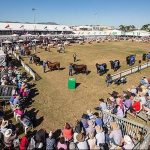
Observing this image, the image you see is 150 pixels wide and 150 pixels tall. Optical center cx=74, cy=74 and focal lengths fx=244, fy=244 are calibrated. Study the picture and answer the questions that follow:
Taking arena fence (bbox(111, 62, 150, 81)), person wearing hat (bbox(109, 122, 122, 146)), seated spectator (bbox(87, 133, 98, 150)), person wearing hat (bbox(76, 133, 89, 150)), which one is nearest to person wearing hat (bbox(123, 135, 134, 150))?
person wearing hat (bbox(109, 122, 122, 146))

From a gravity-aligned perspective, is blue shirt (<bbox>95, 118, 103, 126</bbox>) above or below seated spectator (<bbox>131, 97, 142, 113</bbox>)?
below

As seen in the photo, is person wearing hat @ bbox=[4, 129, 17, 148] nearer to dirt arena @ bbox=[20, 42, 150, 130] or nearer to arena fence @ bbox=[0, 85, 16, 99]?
dirt arena @ bbox=[20, 42, 150, 130]

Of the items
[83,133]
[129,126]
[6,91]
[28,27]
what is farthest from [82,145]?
[28,27]

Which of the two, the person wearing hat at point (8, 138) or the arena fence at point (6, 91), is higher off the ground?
the arena fence at point (6, 91)

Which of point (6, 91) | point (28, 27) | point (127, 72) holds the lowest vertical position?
point (6, 91)

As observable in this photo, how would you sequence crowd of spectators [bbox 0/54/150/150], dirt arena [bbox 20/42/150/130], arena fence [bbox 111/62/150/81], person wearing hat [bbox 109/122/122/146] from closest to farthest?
1. crowd of spectators [bbox 0/54/150/150]
2. person wearing hat [bbox 109/122/122/146]
3. dirt arena [bbox 20/42/150/130]
4. arena fence [bbox 111/62/150/81]

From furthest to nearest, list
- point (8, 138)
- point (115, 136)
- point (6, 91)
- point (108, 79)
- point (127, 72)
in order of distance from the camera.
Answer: point (127, 72), point (108, 79), point (6, 91), point (8, 138), point (115, 136)

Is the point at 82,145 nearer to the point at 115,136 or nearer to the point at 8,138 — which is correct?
the point at 115,136

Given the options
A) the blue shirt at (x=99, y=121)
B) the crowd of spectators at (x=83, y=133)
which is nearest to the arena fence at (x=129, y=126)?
the crowd of spectators at (x=83, y=133)

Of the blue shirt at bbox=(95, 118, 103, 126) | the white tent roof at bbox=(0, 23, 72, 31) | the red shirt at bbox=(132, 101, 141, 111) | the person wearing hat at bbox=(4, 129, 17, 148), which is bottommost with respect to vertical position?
the person wearing hat at bbox=(4, 129, 17, 148)

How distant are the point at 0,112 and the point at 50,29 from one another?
76.1 metres

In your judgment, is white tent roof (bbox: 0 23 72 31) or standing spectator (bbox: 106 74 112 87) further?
white tent roof (bbox: 0 23 72 31)

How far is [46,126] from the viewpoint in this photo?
1404 centimetres

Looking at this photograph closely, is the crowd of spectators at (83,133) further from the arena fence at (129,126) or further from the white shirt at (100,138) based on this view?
the arena fence at (129,126)
